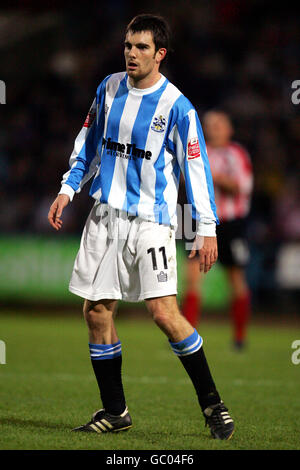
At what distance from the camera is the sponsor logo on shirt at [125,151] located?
13.2 ft

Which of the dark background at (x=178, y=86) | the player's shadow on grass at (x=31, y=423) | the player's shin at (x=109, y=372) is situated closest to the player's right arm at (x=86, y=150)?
the player's shin at (x=109, y=372)

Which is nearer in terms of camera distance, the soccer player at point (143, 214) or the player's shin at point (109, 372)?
the soccer player at point (143, 214)

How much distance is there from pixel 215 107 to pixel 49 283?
4297 millimetres

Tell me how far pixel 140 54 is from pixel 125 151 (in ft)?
1.57

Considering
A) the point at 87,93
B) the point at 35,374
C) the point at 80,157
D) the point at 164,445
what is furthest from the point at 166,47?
the point at 87,93

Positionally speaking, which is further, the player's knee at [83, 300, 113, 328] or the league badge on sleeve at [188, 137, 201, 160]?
the player's knee at [83, 300, 113, 328]

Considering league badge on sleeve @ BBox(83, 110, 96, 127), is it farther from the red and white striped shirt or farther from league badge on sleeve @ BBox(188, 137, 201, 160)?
the red and white striped shirt

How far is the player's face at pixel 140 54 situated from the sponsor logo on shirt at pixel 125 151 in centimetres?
34

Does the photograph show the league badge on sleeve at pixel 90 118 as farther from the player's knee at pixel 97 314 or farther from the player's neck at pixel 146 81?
the player's knee at pixel 97 314

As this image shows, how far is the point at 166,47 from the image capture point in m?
4.07

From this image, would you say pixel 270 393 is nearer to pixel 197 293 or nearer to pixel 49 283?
pixel 197 293

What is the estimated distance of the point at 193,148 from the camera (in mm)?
3932

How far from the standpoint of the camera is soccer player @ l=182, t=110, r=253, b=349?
25.5ft

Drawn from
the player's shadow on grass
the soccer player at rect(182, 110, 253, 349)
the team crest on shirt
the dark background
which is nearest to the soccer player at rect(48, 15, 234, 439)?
the team crest on shirt
